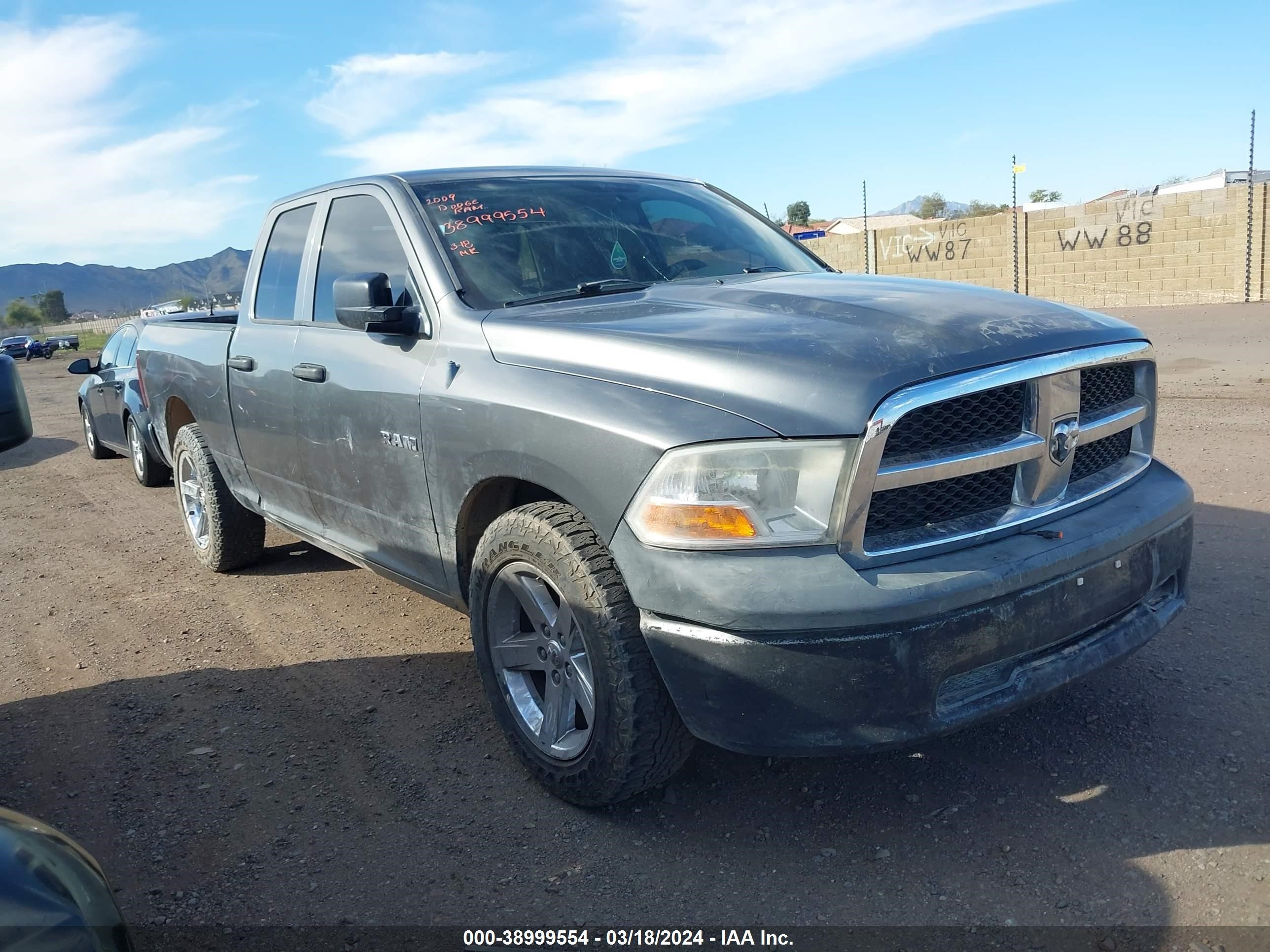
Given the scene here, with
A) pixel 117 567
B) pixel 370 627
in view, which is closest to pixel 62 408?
pixel 117 567

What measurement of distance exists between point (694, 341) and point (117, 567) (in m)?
5.13

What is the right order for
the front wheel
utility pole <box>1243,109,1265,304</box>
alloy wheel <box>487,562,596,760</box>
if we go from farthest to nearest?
utility pole <box>1243,109,1265,304</box> → alloy wheel <box>487,562,596,760</box> → the front wheel

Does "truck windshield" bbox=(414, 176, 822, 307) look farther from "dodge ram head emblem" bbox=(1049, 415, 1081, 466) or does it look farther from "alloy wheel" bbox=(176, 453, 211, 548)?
"alloy wheel" bbox=(176, 453, 211, 548)

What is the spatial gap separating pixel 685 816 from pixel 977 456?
4.45 ft

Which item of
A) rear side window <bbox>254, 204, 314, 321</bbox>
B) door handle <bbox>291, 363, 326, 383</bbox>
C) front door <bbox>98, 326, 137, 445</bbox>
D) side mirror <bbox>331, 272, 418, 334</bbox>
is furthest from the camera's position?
front door <bbox>98, 326, 137, 445</bbox>

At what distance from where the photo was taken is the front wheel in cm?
271

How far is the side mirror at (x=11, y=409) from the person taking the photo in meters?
2.62

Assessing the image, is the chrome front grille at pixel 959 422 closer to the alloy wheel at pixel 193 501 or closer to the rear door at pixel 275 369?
the rear door at pixel 275 369

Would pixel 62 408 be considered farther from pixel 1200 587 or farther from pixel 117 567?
pixel 1200 587

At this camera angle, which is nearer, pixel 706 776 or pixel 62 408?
pixel 706 776

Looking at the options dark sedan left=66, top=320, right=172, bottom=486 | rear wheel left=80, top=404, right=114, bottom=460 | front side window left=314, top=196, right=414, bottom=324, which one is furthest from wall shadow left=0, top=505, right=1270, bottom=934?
rear wheel left=80, top=404, right=114, bottom=460

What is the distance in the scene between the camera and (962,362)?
2586 millimetres

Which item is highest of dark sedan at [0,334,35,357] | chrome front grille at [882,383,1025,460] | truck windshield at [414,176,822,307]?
truck windshield at [414,176,822,307]

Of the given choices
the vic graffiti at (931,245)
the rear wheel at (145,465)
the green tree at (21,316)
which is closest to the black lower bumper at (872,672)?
the rear wheel at (145,465)
